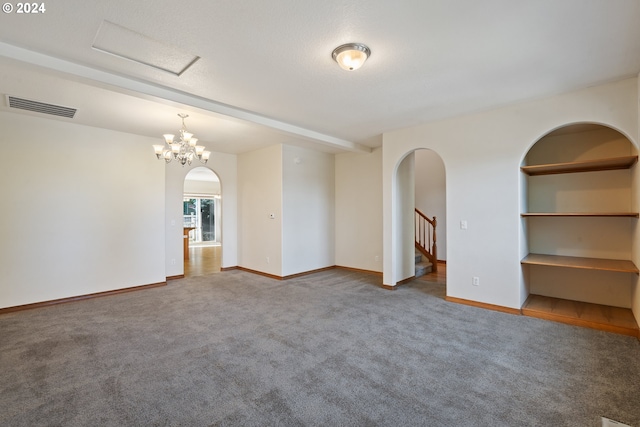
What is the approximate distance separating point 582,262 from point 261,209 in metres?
5.37

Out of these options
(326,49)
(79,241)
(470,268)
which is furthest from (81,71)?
(470,268)

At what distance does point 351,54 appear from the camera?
2508 millimetres

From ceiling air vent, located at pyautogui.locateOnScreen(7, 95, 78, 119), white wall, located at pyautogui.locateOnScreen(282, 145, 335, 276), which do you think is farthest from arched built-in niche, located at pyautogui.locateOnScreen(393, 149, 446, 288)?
ceiling air vent, located at pyautogui.locateOnScreen(7, 95, 78, 119)

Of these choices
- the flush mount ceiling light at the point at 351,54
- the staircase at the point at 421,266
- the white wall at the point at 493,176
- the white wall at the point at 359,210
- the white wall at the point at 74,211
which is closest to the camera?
the flush mount ceiling light at the point at 351,54

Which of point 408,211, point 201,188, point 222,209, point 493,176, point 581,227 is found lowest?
point 581,227

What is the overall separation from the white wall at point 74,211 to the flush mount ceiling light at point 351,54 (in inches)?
169

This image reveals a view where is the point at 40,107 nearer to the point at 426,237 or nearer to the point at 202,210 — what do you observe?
the point at 426,237

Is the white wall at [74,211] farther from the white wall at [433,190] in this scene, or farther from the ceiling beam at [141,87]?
the white wall at [433,190]

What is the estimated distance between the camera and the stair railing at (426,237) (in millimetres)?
6691

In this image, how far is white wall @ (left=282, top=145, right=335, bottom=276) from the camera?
236 inches

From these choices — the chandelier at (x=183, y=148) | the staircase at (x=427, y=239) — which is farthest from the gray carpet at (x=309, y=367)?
the staircase at (x=427, y=239)

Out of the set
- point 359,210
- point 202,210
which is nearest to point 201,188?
point 202,210

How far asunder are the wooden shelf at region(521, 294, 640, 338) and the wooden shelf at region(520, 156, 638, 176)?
1.81 metres

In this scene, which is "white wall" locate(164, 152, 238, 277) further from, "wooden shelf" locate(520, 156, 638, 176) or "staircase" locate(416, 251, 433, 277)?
"wooden shelf" locate(520, 156, 638, 176)
